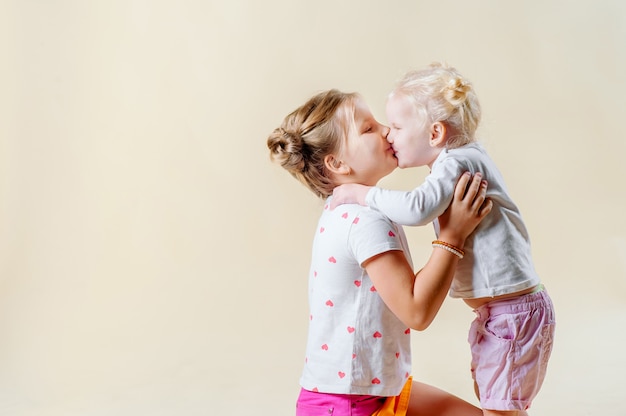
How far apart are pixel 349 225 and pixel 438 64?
1.65 ft

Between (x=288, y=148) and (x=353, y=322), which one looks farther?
(x=288, y=148)

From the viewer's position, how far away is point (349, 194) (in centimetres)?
225

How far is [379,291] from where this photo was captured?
210 centimetres

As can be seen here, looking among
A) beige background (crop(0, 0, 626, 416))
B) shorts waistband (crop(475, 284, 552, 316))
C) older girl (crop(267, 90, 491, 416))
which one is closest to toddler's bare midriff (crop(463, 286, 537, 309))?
shorts waistband (crop(475, 284, 552, 316))

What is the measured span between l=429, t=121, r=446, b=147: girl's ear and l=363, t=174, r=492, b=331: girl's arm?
156 millimetres

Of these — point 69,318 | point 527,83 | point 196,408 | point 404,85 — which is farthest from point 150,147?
point 404,85

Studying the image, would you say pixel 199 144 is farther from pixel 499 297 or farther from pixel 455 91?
pixel 499 297

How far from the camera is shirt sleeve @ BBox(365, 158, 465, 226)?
205 centimetres

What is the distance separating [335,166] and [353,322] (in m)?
0.45

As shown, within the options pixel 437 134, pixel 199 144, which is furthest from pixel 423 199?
pixel 199 144

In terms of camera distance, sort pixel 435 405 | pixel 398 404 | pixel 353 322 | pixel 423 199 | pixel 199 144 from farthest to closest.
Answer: pixel 199 144 < pixel 435 405 < pixel 398 404 < pixel 353 322 < pixel 423 199

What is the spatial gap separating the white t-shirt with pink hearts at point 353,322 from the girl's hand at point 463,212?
0.13m

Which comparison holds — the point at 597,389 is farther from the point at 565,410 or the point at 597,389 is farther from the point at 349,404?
the point at 349,404

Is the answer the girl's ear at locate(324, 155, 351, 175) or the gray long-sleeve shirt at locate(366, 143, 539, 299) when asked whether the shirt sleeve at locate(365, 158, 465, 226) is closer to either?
the gray long-sleeve shirt at locate(366, 143, 539, 299)
